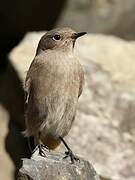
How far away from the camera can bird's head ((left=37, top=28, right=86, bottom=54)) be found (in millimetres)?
9102

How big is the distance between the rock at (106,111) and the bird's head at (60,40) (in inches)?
81.6

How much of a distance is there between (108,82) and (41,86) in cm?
363

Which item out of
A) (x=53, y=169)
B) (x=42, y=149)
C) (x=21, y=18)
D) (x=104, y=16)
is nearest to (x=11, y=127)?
(x=104, y=16)

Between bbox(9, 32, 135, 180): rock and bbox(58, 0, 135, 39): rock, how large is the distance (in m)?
2.29

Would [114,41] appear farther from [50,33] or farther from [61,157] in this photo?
[61,157]

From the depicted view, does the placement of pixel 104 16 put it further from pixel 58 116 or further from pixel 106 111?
pixel 58 116

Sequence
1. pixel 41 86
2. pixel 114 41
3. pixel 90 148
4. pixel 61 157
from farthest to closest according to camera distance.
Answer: pixel 114 41
pixel 90 148
pixel 41 86
pixel 61 157

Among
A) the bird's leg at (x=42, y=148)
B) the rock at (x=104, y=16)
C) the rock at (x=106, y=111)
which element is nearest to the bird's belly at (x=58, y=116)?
the bird's leg at (x=42, y=148)

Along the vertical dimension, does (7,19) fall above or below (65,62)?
below

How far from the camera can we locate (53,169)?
761cm

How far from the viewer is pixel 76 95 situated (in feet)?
29.4

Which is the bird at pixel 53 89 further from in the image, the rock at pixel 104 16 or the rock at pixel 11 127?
the rock at pixel 104 16

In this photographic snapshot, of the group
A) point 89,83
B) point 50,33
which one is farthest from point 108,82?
point 50,33

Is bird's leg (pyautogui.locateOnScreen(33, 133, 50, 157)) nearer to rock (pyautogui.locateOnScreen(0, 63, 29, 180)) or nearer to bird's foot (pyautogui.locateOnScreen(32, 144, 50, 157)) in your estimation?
bird's foot (pyautogui.locateOnScreen(32, 144, 50, 157))
